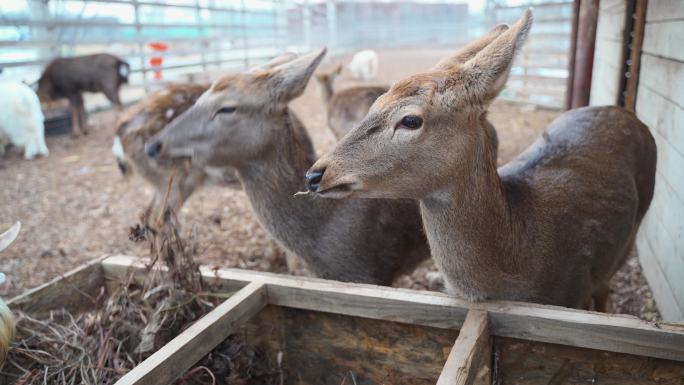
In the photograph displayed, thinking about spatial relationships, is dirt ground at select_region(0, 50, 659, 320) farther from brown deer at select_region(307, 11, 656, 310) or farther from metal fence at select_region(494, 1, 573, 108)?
metal fence at select_region(494, 1, 573, 108)

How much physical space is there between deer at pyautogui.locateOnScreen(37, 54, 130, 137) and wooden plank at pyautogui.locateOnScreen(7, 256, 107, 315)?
8.10 metres

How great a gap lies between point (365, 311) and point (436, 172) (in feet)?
2.58

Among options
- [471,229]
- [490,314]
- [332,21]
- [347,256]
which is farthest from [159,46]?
[332,21]

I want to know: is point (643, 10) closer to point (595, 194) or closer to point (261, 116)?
point (595, 194)

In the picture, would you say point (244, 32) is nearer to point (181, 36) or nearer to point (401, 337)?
point (181, 36)

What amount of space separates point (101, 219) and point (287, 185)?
361cm

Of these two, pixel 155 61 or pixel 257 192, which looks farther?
pixel 155 61

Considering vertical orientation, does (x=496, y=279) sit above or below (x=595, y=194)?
below

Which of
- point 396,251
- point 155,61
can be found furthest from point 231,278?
point 155,61

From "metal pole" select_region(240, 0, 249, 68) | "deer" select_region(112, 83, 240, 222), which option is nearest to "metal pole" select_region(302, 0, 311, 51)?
Answer: "metal pole" select_region(240, 0, 249, 68)

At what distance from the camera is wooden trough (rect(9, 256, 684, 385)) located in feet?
7.68

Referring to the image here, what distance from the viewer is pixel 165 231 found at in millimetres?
3143

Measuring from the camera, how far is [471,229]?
272 cm

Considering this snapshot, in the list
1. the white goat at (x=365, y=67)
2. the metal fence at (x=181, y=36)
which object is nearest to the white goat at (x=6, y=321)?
the metal fence at (x=181, y=36)
